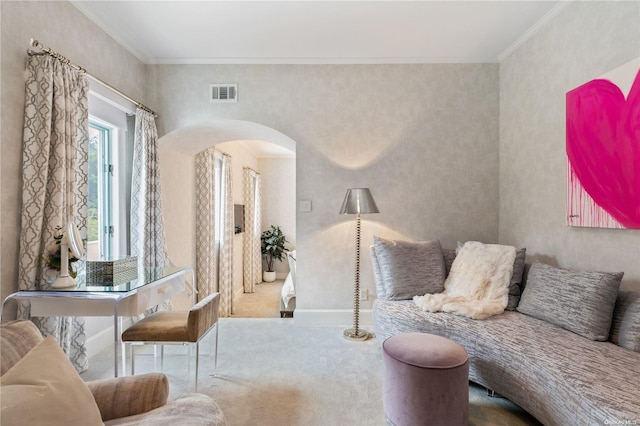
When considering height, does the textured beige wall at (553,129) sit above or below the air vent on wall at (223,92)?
below

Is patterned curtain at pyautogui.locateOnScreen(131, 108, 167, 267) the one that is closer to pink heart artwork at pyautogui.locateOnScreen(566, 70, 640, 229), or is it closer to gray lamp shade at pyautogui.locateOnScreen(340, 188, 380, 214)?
gray lamp shade at pyautogui.locateOnScreen(340, 188, 380, 214)

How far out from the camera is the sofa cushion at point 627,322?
1.84 m

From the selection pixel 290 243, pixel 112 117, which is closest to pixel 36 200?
pixel 112 117

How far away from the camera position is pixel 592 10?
2.33 metres

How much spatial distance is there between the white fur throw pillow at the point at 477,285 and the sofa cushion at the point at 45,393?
2175 millimetres

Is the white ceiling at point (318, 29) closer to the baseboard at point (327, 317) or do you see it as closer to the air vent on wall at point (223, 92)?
the air vent on wall at point (223, 92)

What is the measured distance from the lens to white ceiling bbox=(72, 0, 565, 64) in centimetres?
259

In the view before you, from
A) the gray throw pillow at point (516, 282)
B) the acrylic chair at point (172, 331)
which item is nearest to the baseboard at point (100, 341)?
the acrylic chair at point (172, 331)

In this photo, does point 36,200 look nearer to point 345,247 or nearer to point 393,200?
point 345,247

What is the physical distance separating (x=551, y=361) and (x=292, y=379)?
5.18 feet

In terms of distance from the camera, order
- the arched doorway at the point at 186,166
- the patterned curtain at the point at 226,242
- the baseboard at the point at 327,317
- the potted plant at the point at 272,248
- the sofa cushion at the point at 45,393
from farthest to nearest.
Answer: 1. the potted plant at the point at 272,248
2. the patterned curtain at the point at 226,242
3. the arched doorway at the point at 186,166
4. the baseboard at the point at 327,317
5. the sofa cushion at the point at 45,393

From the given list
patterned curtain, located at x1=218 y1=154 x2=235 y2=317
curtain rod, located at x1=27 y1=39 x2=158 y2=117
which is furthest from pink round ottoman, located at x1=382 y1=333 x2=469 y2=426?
patterned curtain, located at x1=218 y1=154 x2=235 y2=317

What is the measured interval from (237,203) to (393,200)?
3629 millimetres

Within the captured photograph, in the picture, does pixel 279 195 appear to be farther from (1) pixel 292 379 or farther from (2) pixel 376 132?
(1) pixel 292 379
